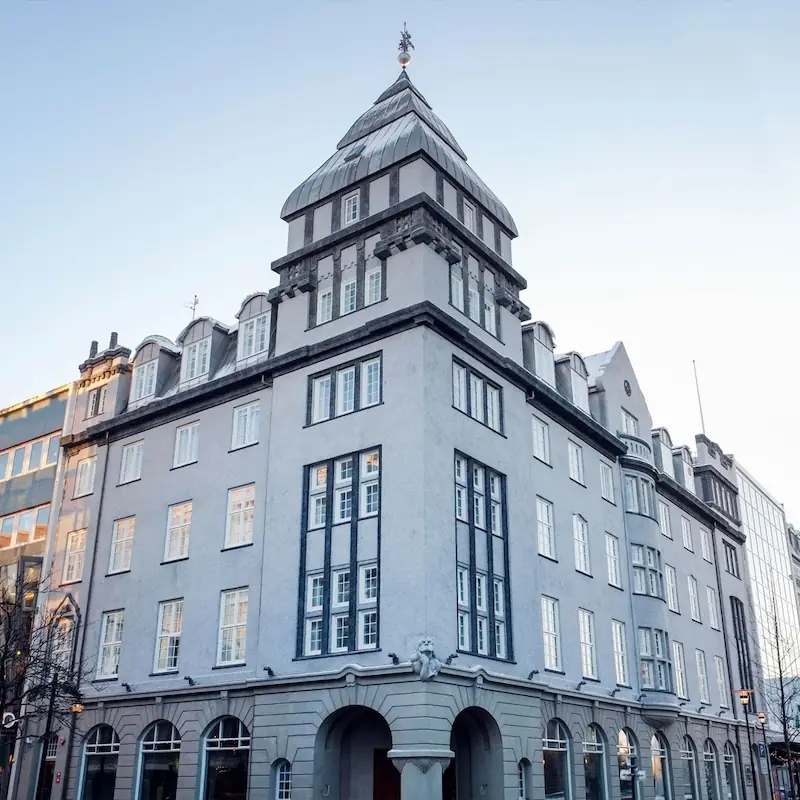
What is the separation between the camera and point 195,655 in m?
35.9

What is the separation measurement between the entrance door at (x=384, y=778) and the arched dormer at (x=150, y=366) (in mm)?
21089

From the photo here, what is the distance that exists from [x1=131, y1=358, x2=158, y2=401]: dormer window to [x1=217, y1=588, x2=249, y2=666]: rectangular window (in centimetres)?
1289

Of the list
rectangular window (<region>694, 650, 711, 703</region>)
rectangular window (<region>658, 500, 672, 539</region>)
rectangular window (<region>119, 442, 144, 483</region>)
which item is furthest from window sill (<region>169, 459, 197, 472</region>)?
rectangular window (<region>694, 650, 711, 703</region>)

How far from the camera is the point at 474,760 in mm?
32188

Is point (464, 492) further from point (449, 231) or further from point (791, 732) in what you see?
point (791, 732)

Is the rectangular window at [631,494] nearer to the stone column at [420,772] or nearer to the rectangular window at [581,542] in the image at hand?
the rectangular window at [581,542]

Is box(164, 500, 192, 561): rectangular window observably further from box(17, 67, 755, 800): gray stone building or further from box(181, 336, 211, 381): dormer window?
box(181, 336, 211, 381): dormer window

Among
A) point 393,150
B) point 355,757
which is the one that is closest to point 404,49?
point 393,150

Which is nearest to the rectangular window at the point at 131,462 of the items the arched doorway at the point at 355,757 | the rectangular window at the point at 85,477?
the rectangular window at the point at 85,477

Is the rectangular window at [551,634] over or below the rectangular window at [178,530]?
below

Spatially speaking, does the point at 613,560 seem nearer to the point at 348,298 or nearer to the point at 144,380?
the point at 348,298

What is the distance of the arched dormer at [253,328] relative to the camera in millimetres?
40156

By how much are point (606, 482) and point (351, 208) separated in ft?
62.4

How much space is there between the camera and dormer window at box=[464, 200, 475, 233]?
38.8 meters
